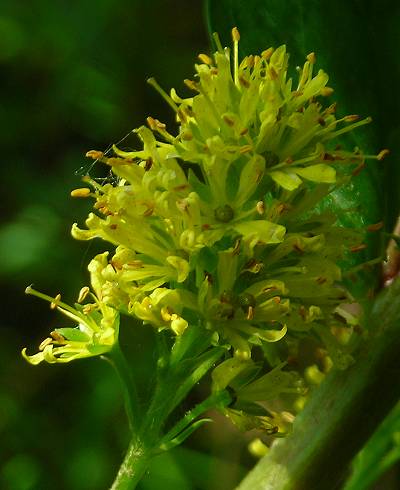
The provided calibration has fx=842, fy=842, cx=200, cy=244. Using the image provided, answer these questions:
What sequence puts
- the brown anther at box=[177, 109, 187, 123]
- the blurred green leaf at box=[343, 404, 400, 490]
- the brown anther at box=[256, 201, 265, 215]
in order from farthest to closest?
the blurred green leaf at box=[343, 404, 400, 490] < the brown anther at box=[177, 109, 187, 123] < the brown anther at box=[256, 201, 265, 215]

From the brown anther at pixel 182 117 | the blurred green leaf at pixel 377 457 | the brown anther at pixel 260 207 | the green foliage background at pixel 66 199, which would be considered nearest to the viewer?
the brown anther at pixel 260 207

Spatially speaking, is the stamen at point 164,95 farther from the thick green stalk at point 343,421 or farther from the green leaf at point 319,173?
the thick green stalk at point 343,421

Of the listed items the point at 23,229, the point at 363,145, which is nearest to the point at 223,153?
the point at 363,145

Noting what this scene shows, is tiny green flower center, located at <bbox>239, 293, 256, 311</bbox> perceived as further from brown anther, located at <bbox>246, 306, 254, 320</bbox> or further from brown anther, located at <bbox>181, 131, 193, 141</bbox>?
brown anther, located at <bbox>181, 131, 193, 141</bbox>

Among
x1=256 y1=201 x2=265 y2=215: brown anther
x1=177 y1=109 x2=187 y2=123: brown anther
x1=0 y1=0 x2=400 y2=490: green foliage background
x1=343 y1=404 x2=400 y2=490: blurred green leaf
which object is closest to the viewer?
x1=256 y1=201 x2=265 y2=215: brown anther

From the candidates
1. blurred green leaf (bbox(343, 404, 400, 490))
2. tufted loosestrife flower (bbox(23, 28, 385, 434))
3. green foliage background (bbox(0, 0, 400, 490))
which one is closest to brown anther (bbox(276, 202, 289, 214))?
tufted loosestrife flower (bbox(23, 28, 385, 434))

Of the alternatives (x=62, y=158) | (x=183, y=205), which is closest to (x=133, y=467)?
(x=183, y=205)

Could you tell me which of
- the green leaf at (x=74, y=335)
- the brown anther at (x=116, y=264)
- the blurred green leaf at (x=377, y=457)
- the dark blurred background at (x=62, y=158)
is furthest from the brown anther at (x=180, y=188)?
the dark blurred background at (x=62, y=158)
